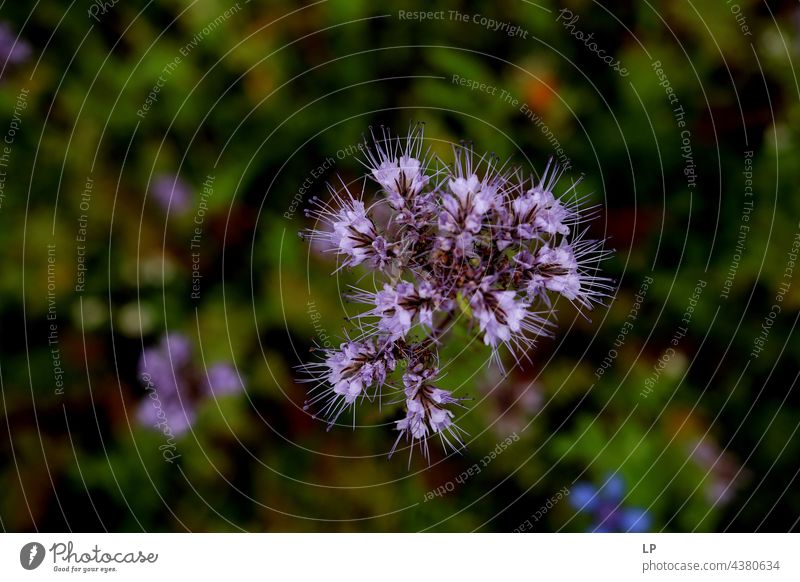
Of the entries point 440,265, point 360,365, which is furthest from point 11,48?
point 440,265

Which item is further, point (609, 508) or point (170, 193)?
point (170, 193)

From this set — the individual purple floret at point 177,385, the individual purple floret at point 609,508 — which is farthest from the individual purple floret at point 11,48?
the individual purple floret at point 609,508

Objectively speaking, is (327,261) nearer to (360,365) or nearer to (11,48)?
(360,365)

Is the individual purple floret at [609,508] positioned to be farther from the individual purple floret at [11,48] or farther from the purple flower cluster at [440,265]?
the individual purple floret at [11,48]

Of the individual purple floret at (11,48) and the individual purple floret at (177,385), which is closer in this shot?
the individual purple floret at (177,385)
